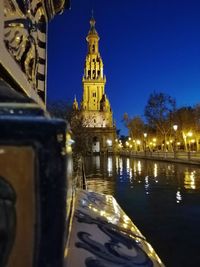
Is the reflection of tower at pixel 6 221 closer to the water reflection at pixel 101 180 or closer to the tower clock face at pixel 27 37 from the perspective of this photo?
the tower clock face at pixel 27 37

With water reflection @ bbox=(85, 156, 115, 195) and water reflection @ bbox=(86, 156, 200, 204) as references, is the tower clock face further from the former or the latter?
water reflection @ bbox=(85, 156, 115, 195)

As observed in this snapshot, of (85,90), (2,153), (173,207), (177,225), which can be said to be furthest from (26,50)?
(85,90)

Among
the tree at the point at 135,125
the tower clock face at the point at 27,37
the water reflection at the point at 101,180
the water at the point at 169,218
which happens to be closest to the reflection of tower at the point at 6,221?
the tower clock face at the point at 27,37

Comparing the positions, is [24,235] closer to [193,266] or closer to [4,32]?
[4,32]

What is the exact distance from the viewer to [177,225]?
34.9ft

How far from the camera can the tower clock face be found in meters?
1.96

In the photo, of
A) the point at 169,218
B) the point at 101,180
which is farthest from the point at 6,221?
the point at 101,180

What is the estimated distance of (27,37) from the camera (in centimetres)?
227

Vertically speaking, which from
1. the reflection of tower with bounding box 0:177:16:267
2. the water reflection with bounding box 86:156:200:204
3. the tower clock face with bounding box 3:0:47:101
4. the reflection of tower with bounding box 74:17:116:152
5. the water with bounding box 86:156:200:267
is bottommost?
the water with bounding box 86:156:200:267

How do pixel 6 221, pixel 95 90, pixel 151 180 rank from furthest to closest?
pixel 95 90
pixel 151 180
pixel 6 221

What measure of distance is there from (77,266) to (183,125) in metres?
75.7

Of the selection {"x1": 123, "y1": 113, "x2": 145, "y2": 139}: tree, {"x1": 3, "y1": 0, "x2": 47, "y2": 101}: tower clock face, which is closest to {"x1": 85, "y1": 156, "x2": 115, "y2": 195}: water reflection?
{"x1": 3, "y1": 0, "x2": 47, "y2": 101}: tower clock face

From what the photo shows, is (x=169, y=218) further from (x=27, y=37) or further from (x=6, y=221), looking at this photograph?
(x=6, y=221)

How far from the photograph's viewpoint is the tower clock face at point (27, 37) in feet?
6.42
